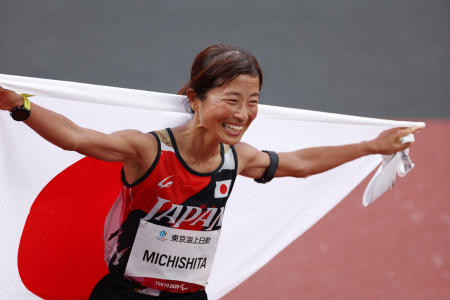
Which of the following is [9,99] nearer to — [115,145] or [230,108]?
[115,145]

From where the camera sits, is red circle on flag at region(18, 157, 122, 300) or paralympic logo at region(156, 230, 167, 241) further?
red circle on flag at region(18, 157, 122, 300)

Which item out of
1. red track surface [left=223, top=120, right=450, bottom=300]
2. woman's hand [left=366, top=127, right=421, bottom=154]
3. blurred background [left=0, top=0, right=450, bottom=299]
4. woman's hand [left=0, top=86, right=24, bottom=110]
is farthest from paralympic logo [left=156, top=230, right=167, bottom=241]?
blurred background [left=0, top=0, right=450, bottom=299]

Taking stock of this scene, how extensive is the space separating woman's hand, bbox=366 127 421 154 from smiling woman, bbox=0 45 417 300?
2.24 ft

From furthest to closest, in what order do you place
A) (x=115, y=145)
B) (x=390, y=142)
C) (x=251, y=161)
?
(x=390, y=142) → (x=251, y=161) → (x=115, y=145)

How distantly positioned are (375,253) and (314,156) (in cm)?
262

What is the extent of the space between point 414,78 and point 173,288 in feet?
22.8

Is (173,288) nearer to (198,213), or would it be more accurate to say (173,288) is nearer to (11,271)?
(198,213)

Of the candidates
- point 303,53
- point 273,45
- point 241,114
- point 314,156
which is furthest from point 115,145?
point 303,53

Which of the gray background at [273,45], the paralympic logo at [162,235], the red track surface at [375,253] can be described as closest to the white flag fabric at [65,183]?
the paralympic logo at [162,235]

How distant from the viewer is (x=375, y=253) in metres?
4.77

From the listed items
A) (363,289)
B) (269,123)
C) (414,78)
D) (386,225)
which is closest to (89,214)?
(269,123)

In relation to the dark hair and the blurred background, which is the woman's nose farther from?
the blurred background

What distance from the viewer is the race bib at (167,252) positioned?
1976mm

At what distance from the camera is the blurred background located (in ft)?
20.7
